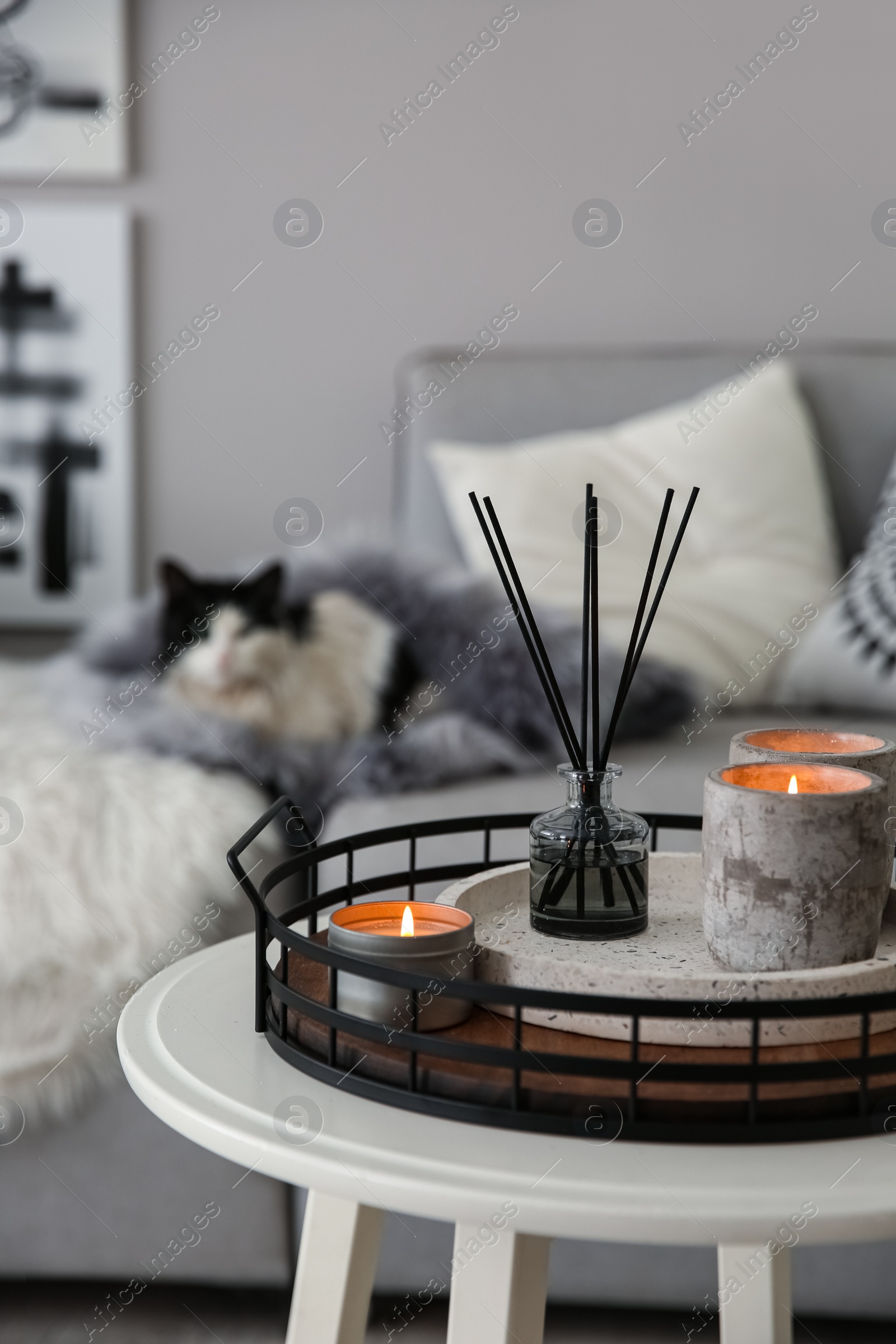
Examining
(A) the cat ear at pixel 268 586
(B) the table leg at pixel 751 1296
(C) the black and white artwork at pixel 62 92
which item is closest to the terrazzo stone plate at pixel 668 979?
(B) the table leg at pixel 751 1296

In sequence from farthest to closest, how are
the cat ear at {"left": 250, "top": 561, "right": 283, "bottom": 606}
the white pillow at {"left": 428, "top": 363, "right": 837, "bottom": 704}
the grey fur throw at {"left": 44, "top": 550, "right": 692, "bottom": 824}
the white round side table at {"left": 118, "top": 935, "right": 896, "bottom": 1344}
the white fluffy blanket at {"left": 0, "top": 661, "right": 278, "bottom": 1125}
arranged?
the white pillow at {"left": 428, "top": 363, "right": 837, "bottom": 704}, the cat ear at {"left": 250, "top": 561, "right": 283, "bottom": 606}, the grey fur throw at {"left": 44, "top": 550, "right": 692, "bottom": 824}, the white fluffy blanket at {"left": 0, "top": 661, "right": 278, "bottom": 1125}, the white round side table at {"left": 118, "top": 935, "right": 896, "bottom": 1344}

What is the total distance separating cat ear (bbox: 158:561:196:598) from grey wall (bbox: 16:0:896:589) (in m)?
0.77

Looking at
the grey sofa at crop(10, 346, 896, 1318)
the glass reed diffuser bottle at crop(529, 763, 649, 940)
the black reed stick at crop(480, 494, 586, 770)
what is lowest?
the grey sofa at crop(10, 346, 896, 1318)

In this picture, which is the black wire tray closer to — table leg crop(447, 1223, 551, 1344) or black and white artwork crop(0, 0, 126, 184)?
table leg crop(447, 1223, 551, 1344)

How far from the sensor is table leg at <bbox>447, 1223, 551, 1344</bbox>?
0.55m

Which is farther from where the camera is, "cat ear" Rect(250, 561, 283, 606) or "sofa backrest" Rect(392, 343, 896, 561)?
"sofa backrest" Rect(392, 343, 896, 561)

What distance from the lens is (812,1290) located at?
1.14 meters

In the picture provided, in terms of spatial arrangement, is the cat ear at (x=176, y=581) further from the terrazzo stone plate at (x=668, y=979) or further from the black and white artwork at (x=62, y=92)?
the black and white artwork at (x=62, y=92)

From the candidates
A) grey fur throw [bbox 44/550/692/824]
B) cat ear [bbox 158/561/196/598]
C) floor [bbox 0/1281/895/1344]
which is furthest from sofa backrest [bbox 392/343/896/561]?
floor [bbox 0/1281/895/1344]

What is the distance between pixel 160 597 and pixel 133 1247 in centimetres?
74

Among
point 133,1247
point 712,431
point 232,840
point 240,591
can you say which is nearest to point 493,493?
point 712,431

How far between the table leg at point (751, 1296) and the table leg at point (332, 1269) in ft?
0.92

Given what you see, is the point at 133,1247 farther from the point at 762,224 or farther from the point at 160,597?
the point at 762,224

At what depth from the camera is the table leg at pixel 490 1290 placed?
547mm
